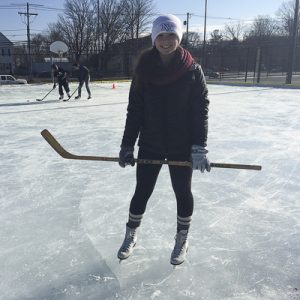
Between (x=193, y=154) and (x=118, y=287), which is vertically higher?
(x=193, y=154)

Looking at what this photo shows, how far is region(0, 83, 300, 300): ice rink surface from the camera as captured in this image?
1.84 m

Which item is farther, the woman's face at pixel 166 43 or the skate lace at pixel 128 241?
the skate lace at pixel 128 241

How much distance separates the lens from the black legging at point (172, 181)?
1.97 meters

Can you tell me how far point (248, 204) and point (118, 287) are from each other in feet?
4.78

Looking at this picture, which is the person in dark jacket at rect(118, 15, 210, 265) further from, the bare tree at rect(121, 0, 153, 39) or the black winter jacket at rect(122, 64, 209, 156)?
the bare tree at rect(121, 0, 153, 39)

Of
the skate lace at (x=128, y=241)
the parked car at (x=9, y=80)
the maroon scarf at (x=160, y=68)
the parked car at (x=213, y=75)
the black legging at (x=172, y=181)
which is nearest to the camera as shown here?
the maroon scarf at (x=160, y=68)

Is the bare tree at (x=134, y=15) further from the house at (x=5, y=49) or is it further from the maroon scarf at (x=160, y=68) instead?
the maroon scarf at (x=160, y=68)

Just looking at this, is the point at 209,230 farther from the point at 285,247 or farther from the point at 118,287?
the point at 118,287

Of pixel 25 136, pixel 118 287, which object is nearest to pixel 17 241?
pixel 118 287

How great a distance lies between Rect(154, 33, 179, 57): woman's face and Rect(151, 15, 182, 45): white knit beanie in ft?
0.07

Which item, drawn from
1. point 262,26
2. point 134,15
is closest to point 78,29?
point 134,15

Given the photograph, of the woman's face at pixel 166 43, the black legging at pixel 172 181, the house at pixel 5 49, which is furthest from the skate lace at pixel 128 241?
the house at pixel 5 49

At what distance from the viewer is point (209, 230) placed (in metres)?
2.45

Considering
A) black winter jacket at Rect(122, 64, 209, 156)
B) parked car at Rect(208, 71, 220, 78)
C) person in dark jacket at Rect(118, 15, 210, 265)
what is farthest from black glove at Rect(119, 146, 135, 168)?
parked car at Rect(208, 71, 220, 78)
